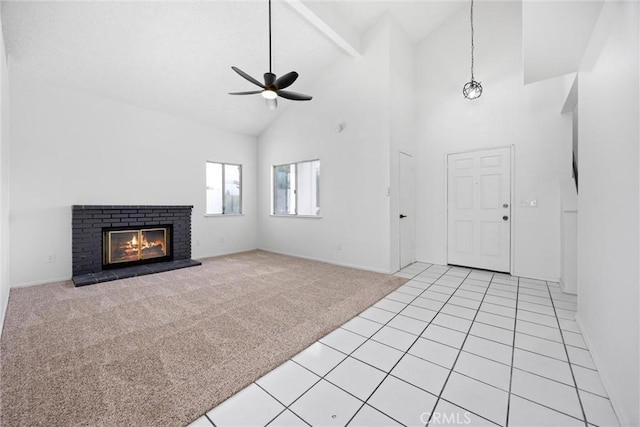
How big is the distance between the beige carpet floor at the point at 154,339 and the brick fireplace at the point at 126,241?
425mm

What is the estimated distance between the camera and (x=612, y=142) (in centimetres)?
162

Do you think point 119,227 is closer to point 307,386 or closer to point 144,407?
point 144,407

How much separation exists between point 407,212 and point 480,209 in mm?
1209

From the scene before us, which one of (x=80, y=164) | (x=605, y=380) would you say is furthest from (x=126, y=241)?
(x=605, y=380)

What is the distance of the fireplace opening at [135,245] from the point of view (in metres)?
4.48

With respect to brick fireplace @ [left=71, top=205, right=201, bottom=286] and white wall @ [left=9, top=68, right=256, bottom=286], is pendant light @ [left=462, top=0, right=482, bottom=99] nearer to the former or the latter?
white wall @ [left=9, top=68, right=256, bottom=286]

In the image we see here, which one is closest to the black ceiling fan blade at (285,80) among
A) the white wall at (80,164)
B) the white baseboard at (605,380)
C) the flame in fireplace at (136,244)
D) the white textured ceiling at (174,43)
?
the white textured ceiling at (174,43)

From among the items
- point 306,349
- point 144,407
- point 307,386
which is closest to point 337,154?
point 306,349

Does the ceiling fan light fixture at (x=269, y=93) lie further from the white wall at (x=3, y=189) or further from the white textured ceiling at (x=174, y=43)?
the white wall at (x=3, y=189)

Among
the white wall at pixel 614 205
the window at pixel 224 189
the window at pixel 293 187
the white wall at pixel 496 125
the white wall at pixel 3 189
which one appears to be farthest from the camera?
the window at pixel 293 187

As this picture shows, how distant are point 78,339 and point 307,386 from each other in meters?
2.09

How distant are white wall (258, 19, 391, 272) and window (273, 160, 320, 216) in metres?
0.39

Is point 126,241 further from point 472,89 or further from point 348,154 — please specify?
point 472,89

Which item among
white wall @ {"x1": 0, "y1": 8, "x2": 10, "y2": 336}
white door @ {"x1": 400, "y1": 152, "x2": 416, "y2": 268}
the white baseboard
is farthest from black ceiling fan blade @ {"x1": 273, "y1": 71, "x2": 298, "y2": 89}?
the white baseboard
